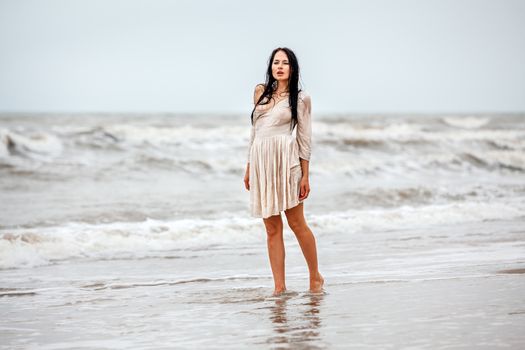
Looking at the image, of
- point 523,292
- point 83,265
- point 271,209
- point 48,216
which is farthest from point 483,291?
point 48,216

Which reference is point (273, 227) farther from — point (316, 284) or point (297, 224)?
point (316, 284)

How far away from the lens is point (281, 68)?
507 cm

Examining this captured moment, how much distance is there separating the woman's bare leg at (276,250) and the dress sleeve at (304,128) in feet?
1.59

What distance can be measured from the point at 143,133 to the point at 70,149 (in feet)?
15.8

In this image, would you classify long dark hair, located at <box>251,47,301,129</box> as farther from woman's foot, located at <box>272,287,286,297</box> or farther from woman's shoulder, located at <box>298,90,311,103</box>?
woman's foot, located at <box>272,287,286,297</box>

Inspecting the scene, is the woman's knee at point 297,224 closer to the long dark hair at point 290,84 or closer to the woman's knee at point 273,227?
the woman's knee at point 273,227

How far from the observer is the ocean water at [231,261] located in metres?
4.02

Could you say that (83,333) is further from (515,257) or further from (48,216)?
(48,216)

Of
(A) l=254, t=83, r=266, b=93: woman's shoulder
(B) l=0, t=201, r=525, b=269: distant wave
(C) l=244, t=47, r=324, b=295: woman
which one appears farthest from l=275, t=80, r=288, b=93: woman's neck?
(B) l=0, t=201, r=525, b=269: distant wave

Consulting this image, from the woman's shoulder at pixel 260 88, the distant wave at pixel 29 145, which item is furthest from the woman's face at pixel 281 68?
the distant wave at pixel 29 145

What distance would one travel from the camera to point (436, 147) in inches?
947

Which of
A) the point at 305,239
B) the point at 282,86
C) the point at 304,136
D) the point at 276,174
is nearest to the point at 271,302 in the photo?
the point at 305,239

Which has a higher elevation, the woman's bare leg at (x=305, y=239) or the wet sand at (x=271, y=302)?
the woman's bare leg at (x=305, y=239)

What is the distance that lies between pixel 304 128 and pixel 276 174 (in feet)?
1.17
